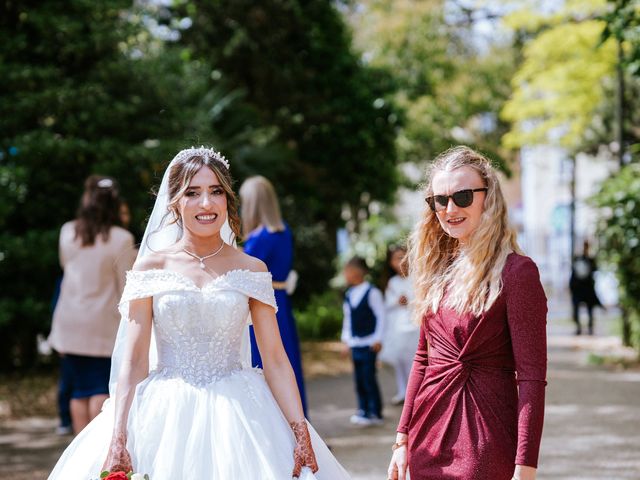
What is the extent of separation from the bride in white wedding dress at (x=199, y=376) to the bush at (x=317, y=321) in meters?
15.4

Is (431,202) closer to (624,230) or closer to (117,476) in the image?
(117,476)

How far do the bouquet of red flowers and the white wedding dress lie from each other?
0.07 meters

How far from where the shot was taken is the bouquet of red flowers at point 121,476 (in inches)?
119

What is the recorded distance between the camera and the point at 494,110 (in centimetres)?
3003

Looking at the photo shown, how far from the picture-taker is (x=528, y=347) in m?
2.99

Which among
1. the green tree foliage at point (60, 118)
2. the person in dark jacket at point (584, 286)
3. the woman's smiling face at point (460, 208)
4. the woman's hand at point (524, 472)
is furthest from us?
the person in dark jacket at point (584, 286)

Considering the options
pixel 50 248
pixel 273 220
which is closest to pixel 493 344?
pixel 273 220

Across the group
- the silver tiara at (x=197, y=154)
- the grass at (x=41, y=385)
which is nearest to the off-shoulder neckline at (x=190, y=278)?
the silver tiara at (x=197, y=154)

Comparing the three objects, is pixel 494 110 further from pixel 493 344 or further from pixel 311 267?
pixel 493 344

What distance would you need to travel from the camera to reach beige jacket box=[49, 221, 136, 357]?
698 cm

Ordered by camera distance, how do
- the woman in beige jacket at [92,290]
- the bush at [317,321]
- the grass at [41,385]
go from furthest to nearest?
the bush at [317,321] < the grass at [41,385] < the woman in beige jacket at [92,290]

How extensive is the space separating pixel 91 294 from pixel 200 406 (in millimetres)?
3859

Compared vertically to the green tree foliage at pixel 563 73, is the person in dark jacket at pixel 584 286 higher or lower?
lower

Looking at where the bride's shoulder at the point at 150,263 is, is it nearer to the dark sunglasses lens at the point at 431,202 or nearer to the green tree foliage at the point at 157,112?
the dark sunglasses lens at the point at 431,202
